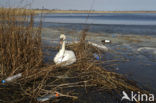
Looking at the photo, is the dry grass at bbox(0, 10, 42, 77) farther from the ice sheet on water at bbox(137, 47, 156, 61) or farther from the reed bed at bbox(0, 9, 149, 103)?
the ice sheet on water at bbox(137, 47, 156, 61)

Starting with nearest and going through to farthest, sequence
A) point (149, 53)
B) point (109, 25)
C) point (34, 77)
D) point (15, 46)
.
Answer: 1. point (34, 77)
2. point (15, 46)
3. point (149, 53)
4. point (109, 25)

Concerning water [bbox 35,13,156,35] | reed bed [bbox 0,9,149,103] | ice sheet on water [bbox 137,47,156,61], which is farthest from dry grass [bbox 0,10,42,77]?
ice sheet on water [bbox 137,47,156,61]

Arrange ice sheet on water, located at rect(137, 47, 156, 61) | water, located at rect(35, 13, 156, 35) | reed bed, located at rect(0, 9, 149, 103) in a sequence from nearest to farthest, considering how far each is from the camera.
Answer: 1. reed bed, located at rect(0, 9, 149, 103)
2. ice sheet on water, located at rect(137, 47, 156, 61)
3. water, located at rect(35, 13, 156, 35)

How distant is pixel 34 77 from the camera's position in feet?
12.3

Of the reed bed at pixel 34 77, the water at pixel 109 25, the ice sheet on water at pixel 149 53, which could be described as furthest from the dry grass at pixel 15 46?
the ice sheet on water at pixel 149 53

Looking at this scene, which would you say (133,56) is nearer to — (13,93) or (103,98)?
(103,98)

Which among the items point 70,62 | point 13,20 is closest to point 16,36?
point 13,20

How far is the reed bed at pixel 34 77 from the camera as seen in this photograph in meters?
3.23

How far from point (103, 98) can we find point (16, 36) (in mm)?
2550

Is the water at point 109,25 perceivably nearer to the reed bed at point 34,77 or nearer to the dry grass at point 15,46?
the dry grass at point 15,46

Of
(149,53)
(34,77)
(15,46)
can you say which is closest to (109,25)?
(149,53)

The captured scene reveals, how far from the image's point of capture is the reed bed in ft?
10.6

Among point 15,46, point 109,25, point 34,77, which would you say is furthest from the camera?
point 109,25

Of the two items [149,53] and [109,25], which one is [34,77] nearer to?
[149,53]
